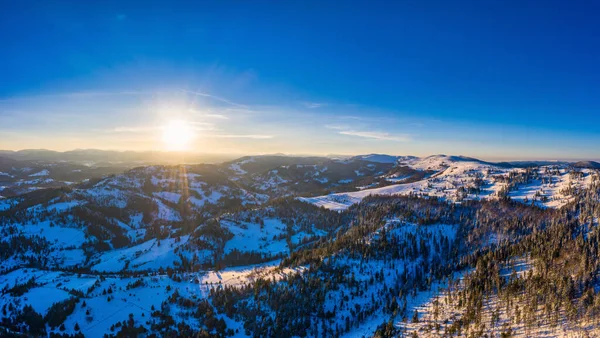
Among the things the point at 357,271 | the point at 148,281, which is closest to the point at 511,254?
the point at 357,271

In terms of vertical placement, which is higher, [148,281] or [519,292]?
[519,292]

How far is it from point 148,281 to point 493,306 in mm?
166013

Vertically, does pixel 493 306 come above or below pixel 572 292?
below

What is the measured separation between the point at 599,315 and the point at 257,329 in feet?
388

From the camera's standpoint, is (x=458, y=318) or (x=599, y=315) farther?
(x=458, y=318)

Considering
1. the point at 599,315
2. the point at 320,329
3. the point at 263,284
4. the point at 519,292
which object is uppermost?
the point at 599,315

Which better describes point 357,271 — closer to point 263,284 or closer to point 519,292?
point 263,284

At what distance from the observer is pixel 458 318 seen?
11331 cm

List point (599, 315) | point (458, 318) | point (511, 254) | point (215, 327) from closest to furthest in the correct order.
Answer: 1. point (599, 315)
2. point (458, 318)
3. point (215, 327)
4. point (511, 254)

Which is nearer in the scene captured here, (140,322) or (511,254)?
(140,322)

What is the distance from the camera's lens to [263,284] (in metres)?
147

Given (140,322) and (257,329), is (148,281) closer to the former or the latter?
(140,322)

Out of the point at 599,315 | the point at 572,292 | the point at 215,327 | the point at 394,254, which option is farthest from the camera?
the point at 394,254

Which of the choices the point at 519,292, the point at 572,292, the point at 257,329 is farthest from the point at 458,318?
the point at 257,329
